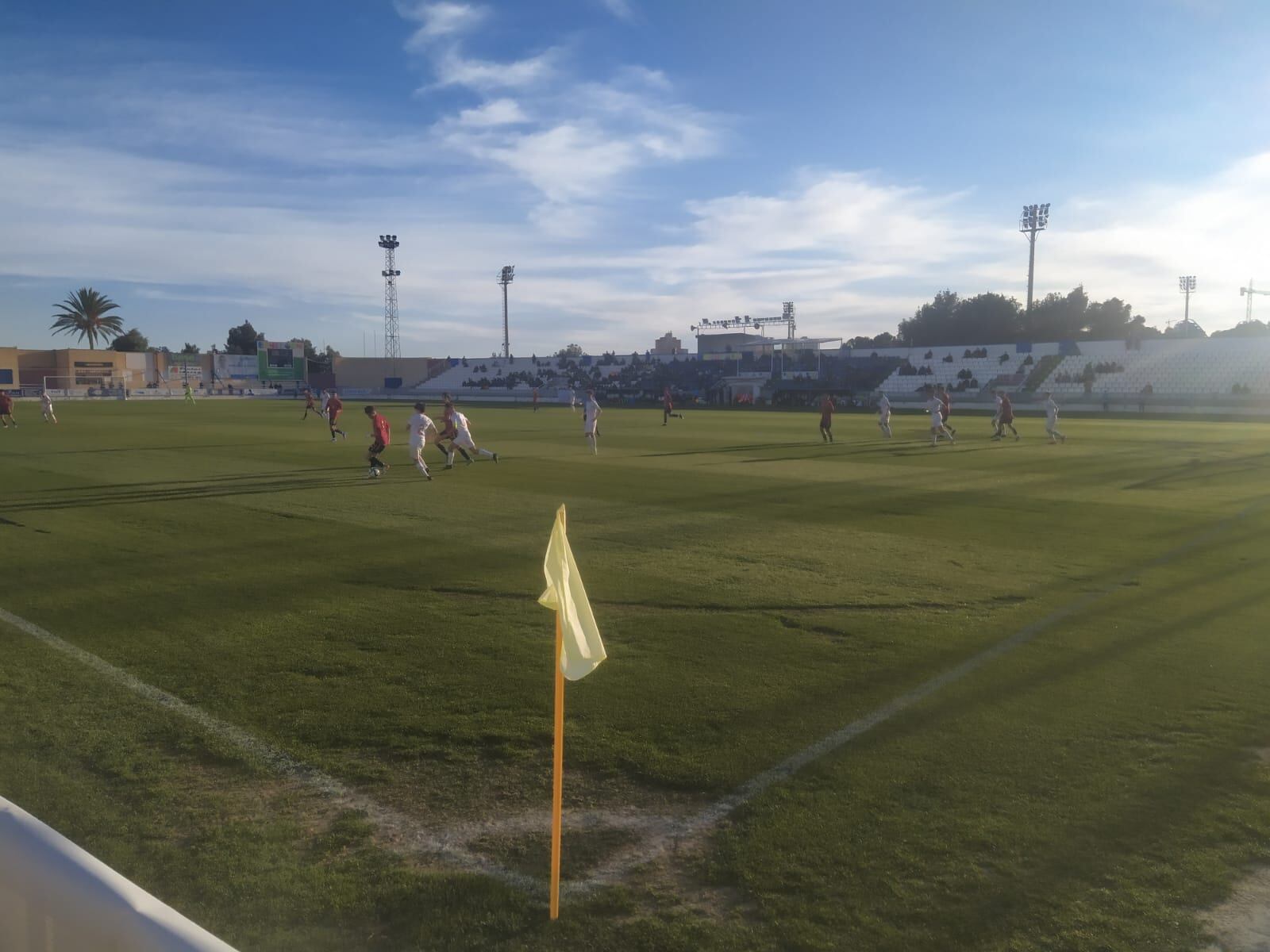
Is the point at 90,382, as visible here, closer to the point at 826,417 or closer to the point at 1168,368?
the point at 826,417

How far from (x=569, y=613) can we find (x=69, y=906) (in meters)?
1.99

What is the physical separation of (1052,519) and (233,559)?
12.0 meters

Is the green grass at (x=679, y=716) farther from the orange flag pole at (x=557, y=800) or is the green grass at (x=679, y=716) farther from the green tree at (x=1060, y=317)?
the green tree at (x=1060, y=317)

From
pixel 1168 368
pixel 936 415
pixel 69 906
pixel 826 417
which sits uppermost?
pixel 1168 368

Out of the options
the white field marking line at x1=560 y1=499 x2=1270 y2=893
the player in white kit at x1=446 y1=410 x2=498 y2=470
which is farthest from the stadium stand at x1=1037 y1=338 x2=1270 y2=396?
the white field marking line at x1=560 y1=499 x2=1270 y2=893

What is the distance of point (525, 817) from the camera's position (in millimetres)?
4762

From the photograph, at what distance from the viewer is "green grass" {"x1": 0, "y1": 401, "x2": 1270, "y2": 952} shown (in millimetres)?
3980

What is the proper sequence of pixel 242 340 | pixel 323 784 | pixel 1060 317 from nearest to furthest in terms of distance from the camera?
pixel 323 784 < pixel 1060 317 < pixel 242 340

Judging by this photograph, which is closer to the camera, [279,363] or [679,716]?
[679,716]

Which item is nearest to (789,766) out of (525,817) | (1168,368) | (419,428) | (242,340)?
(525,817)

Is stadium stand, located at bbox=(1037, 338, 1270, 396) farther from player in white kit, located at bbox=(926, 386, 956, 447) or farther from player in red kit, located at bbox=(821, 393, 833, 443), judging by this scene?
player in red kit, located at bbox=(821, 393, 833, 443)

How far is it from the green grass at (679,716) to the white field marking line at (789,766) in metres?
0.08

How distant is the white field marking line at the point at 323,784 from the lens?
429 centimetres

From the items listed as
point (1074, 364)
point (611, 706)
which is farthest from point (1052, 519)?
point (1074, 364)
